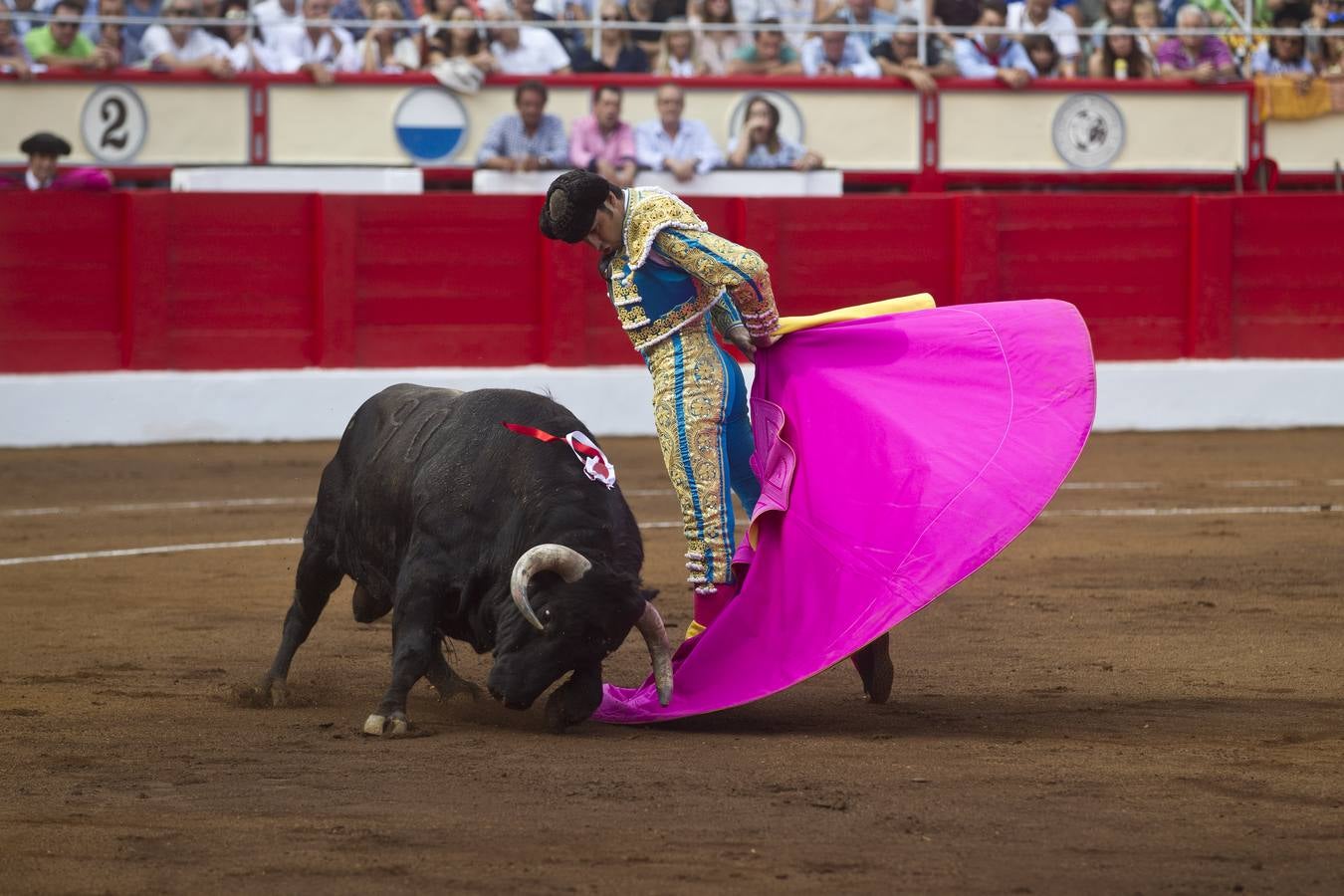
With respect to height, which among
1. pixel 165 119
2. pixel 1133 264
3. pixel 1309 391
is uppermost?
pixel 165 119

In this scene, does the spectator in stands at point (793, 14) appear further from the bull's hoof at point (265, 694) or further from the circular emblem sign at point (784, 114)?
the bull's hoof at point (265, 694)

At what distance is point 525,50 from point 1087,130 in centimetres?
338

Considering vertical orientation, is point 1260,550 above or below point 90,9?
below

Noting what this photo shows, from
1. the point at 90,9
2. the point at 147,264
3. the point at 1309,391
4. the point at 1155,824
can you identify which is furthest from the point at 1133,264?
the point at 1155,824

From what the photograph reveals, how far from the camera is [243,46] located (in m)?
10.7

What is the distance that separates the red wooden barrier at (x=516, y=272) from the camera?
30.6ft

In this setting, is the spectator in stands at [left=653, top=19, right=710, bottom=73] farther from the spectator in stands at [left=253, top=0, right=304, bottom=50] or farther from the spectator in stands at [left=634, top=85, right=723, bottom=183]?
the spectator in stands at [left=253, top=0, right=304, bottom=50]

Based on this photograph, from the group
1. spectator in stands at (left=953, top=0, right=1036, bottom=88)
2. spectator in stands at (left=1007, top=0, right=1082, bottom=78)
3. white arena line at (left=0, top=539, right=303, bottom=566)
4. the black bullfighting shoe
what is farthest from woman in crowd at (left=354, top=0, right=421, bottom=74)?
the black bullfighting shoe

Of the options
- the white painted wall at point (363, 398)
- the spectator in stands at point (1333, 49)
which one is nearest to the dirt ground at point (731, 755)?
the white painted wall at point (363, 398)

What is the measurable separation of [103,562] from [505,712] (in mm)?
2568

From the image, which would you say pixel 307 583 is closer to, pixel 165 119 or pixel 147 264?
pixel 147 264

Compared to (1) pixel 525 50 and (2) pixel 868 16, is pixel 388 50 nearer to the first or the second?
(1) pixel 525 50

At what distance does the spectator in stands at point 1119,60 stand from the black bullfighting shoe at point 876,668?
27.0ft

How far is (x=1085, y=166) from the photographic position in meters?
11.8
